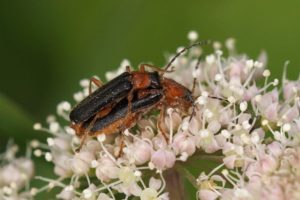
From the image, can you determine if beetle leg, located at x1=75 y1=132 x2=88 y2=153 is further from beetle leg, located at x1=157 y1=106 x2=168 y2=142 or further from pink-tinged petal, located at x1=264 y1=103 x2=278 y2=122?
pink-tinged petal, located at x1=264 y1=103 x2=278 y2=122

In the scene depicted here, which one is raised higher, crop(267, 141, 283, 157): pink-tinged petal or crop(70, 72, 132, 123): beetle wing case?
crop(70, 72, 132, 123): beetle wing case

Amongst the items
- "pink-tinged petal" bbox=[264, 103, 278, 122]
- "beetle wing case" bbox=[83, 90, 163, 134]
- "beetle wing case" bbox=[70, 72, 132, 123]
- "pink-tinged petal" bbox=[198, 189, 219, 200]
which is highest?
"beetle wing case" bbox=[70, 72, 132, 123]

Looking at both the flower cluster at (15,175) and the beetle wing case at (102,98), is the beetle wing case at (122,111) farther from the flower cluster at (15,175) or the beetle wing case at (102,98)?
the flower cluster at (15,175)

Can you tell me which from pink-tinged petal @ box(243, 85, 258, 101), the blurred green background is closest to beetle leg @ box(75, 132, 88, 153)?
pink-tinged petal @ box(243, 85, 258, 101)

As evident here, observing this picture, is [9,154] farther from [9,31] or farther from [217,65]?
[217,65]

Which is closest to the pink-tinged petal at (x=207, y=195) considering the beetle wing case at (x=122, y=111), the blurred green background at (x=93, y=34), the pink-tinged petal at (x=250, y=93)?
the beetle wing case at (x=122, y=111)

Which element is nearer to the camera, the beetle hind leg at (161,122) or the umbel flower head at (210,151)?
the umbel flower head at (210,151)
